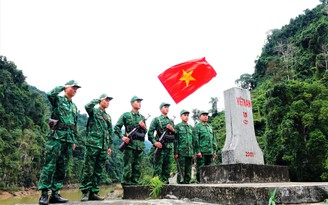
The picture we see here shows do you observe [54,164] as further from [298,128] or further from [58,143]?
[298,128]

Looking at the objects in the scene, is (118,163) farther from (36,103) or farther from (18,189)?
(18,189)

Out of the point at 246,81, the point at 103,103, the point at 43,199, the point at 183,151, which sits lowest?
the point at 43,199

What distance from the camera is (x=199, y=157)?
20.9 ft

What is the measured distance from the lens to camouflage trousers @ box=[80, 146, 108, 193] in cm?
436

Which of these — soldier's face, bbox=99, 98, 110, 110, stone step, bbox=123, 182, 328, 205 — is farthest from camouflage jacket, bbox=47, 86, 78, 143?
stone step, bbox=123, 182, 328, 205

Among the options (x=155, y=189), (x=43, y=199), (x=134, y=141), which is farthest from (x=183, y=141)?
(x=43, y=199)

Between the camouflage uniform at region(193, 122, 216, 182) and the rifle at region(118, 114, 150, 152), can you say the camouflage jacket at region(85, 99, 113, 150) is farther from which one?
the camouflage uniform at region(193, 122, 216, 182)

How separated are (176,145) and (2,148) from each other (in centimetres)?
2514

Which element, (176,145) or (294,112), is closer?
(176,145)

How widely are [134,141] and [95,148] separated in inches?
35.5

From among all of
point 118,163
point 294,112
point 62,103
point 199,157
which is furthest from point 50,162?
point 118,163

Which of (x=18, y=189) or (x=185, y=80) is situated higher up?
(x=185, y=80)

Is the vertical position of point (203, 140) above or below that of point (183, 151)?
above

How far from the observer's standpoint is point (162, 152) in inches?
223
